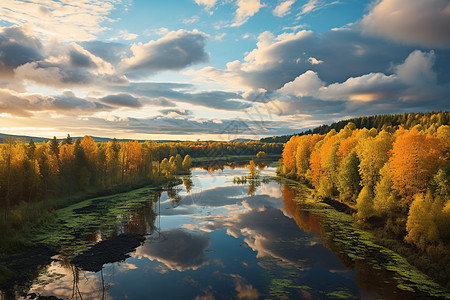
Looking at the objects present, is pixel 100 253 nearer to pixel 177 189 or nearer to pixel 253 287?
pixel 253 287

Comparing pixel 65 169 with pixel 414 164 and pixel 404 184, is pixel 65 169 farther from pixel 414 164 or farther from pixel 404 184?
pixel 414 164

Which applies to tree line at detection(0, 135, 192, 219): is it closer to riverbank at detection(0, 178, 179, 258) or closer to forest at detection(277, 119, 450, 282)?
riverbank at detection(0, 178, 179, 258)

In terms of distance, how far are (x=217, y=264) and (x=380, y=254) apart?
20.3 metres

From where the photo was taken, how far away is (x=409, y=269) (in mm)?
27672

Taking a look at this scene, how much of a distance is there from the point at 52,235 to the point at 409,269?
47607 mm

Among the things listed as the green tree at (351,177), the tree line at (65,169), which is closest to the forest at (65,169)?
the tree line at (65,169)

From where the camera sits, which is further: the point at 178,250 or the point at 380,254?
the point at 178,250

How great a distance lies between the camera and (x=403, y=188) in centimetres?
3822

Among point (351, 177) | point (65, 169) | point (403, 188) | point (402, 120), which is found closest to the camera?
point (403, 188)

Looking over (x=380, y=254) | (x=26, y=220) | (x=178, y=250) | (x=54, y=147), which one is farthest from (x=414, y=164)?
(x=54, y=147)

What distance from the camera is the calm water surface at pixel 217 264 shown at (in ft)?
80.1

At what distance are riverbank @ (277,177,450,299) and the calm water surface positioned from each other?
45.7 inches

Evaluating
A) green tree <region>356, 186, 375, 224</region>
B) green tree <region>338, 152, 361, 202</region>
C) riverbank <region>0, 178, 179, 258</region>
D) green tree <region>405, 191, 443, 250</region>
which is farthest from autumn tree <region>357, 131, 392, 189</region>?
riverbank <region>0, 178, 179, 258</region>

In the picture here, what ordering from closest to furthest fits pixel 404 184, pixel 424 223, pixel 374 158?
pixel 424 223 < pixel 404 184 < pixel 374 158
